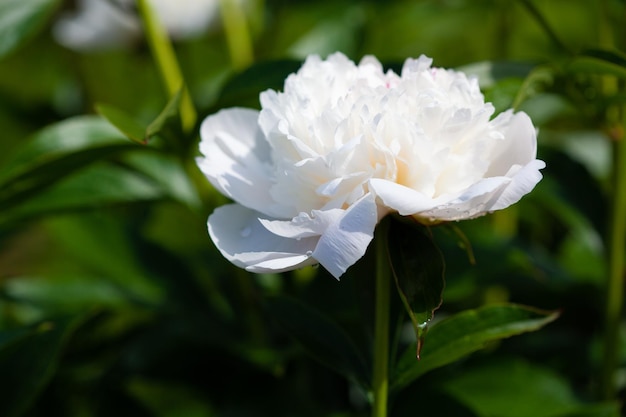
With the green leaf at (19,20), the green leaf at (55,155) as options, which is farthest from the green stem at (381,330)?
the green leaf at (19,20)

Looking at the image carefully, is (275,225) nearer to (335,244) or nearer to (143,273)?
(335,244)

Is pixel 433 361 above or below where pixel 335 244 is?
below

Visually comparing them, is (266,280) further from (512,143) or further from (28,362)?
(512,143)

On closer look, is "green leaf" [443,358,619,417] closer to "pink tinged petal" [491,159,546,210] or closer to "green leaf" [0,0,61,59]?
"pink tinged petal" [491,159,546,210]

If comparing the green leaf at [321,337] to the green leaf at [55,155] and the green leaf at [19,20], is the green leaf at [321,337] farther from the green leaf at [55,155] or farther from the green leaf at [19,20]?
the green leaf at [19,20]

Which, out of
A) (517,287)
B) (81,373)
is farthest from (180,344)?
(517,287)

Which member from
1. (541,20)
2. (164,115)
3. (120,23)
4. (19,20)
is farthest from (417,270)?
(120,23)
